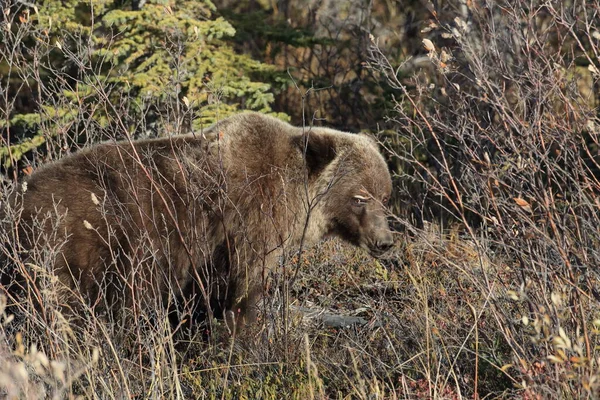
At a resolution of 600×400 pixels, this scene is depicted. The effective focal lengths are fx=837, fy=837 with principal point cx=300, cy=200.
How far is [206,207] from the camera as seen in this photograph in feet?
20.3

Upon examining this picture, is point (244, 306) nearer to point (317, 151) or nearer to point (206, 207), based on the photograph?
point (206, 207)

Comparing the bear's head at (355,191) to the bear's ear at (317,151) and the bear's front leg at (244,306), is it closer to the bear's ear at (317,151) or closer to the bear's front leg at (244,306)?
the bear's ear at (317,151)

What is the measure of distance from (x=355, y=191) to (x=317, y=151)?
51cm

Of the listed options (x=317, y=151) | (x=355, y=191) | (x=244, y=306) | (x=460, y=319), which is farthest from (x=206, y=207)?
(x=460, y=319)

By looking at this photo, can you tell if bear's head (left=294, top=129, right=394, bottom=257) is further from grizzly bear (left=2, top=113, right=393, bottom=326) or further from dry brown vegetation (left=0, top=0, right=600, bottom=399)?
dry brown vegetation (left=0, top=0, right=600, bottom=399)

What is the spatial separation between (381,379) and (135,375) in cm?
149

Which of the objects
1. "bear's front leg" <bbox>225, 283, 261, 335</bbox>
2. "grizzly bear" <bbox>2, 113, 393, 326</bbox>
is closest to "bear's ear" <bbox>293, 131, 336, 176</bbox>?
"grizzly bear" <bbox>2, 113, 393, 326</bbox>

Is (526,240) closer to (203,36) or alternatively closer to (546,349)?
(546,349)

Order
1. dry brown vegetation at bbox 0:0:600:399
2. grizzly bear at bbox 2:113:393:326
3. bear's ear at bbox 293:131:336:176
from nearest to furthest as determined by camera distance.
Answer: dry brown vegetation at bbox 0:0:600:399
grizzly bear at bbox 2:113:393:326
bear's ear at bbox 293:131:336:176

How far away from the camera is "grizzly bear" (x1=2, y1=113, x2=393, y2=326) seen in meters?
5.65

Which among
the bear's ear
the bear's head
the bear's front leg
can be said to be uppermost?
the bear's ear

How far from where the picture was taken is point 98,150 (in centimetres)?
614

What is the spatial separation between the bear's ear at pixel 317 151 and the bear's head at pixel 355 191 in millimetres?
19

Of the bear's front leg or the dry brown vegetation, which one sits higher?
the dry brown vegetation
